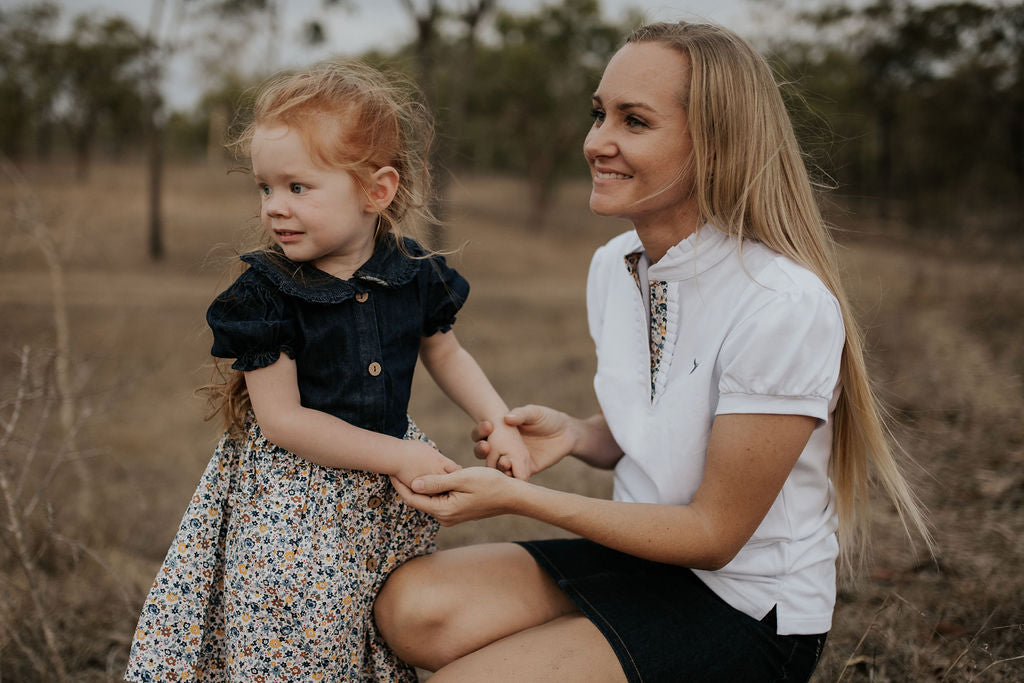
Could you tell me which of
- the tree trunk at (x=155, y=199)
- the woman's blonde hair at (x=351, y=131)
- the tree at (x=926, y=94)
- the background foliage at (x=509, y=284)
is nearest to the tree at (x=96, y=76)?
the background foliage at (x=509, y=284)

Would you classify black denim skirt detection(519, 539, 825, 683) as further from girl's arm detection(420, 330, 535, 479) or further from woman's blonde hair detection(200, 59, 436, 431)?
woman's blonde hair detection(200, 59, 436, 431)

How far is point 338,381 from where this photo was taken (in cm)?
179

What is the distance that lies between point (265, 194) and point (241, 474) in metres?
0.61

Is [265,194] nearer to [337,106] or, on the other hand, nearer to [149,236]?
[337,106]

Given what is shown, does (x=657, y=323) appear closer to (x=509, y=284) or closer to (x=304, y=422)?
(x=304, y=422)

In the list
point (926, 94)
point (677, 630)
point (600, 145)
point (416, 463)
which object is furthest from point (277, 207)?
point (926, 94)

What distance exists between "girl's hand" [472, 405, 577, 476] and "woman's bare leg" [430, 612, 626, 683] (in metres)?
0.42

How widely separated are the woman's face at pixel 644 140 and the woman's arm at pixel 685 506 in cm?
52

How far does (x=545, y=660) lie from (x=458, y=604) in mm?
273

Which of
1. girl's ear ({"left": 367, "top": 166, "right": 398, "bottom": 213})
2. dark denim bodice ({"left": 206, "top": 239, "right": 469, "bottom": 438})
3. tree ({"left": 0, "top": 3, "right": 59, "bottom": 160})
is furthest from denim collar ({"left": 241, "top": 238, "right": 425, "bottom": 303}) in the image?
tree ({"left": 0, "top": 3, "right": 59, "bottom": 160})

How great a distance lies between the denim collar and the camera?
173 centimetres

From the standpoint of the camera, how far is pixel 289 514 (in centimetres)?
173

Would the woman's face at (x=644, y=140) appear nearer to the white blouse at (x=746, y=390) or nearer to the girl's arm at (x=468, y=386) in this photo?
the white blouse at (x=746, y=390)

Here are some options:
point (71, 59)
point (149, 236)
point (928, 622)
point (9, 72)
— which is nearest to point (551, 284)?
point (149, 236)
